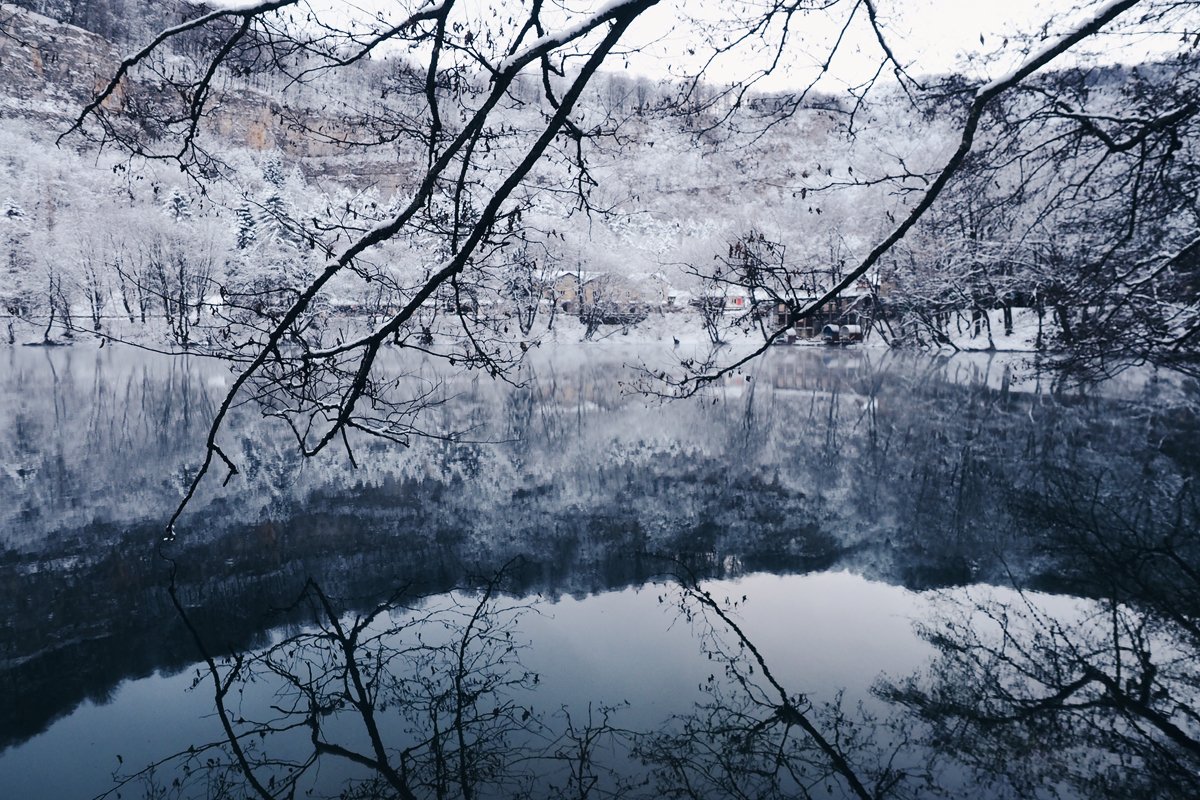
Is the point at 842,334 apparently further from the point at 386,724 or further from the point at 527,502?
the point at 386,724

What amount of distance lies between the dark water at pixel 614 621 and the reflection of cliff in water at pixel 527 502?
2.6 inches

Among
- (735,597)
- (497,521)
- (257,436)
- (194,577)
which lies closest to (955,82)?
(735,597)

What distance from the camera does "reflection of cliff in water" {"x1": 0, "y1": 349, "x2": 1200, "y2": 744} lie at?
265 inches

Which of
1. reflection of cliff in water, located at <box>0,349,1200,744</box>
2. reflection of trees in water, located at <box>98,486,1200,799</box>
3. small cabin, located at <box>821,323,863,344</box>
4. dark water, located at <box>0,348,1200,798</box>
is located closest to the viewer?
reflection of trees in water, located at <box>98,486,1200,799</box>

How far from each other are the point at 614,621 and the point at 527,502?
431 cm

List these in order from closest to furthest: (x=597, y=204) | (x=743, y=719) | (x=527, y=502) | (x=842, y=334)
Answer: (x=743, y=719)
(x=597, y=204)
(x=527, y=502)
(x=842, y=334)

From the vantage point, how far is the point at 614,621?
20.4ft

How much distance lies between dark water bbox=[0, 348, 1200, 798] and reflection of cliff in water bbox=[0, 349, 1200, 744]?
0.07 m

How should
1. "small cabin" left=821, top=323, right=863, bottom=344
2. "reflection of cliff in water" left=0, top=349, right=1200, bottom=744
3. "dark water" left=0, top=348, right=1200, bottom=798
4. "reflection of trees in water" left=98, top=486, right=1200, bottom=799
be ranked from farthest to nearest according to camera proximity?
"small cabin" left=821, top=323, right=863, bottom=344, "reflection of cliff in water" left=0, top=349, right=1200, bottom=744, "dark water" left=0, top=348, right=1200, bottom=798, "reflection of trees in water" left=98, top=486, right=1200, bottom=799

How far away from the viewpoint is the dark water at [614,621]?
4125 mm

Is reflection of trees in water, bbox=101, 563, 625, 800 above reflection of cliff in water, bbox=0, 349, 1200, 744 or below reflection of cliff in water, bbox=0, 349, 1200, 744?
above

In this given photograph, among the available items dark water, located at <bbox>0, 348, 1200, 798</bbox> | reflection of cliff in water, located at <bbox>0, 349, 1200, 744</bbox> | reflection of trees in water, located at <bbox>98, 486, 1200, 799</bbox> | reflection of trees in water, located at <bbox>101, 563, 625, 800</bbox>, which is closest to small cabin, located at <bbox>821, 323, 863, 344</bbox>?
reflection of cliff in water, located at <bbox>0, 349, 1200, 744</bbox>

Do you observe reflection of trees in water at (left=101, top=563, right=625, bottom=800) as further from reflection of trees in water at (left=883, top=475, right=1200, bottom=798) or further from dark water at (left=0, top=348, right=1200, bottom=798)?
reflection of trees in water at (left=883, top=475, right=1200, bottom=798)

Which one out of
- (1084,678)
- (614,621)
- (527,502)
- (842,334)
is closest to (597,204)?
(614,621)
